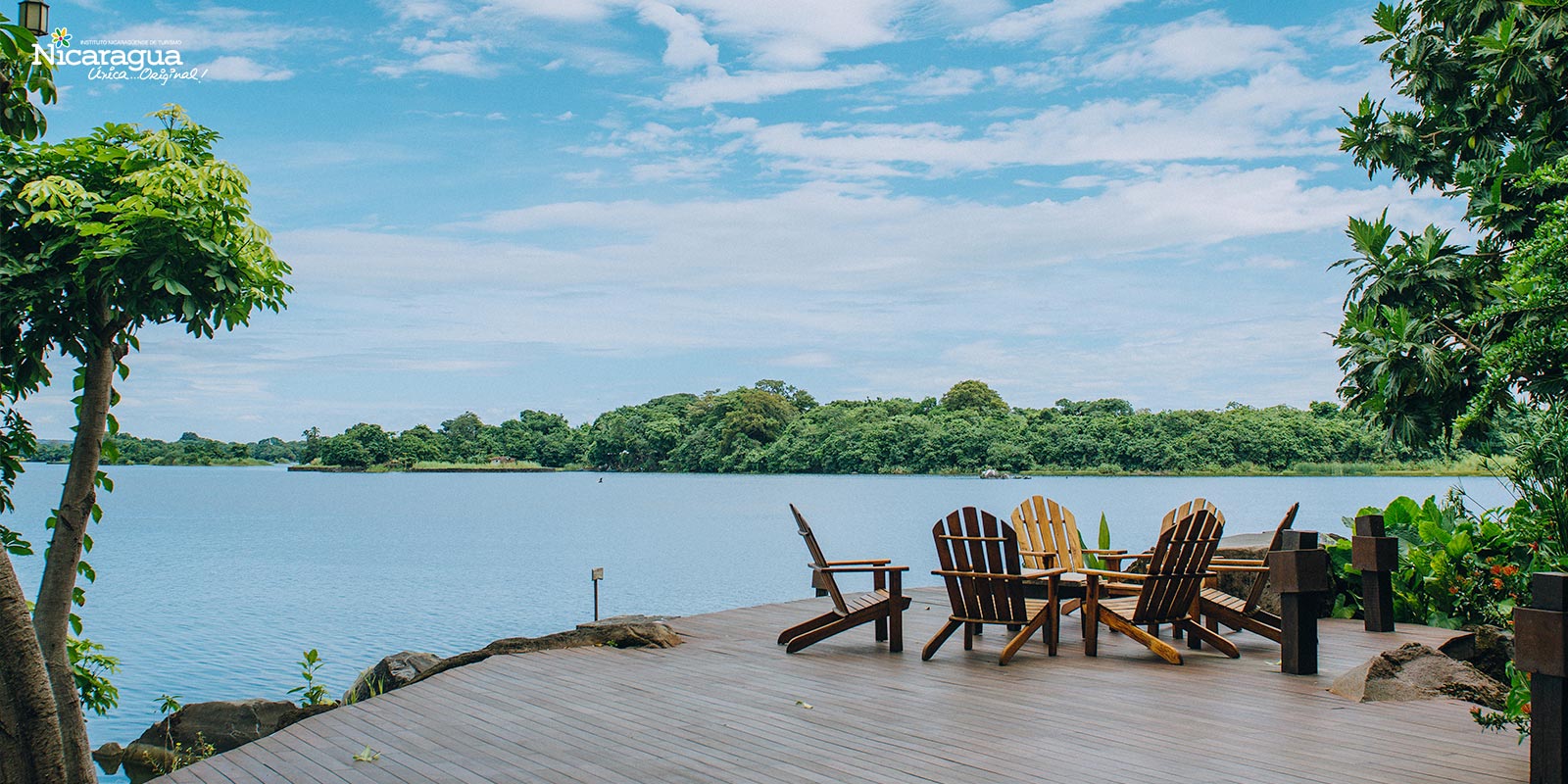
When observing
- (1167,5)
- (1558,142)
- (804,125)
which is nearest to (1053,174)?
(1167,5)

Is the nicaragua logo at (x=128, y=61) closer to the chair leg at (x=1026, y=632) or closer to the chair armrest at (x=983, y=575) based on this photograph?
the chair armrest at (x=983, y=575)

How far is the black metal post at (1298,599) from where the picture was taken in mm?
5664

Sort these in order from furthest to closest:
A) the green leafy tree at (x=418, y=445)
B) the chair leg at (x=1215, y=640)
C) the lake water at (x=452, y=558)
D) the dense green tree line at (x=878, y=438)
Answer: the green leafy tree at (x=418, y=445), the dense green tree line at (x=878, y=438), the lake water at (x=452, y=558), the chair leg at (x=1215, y=640)

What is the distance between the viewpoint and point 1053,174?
191ft

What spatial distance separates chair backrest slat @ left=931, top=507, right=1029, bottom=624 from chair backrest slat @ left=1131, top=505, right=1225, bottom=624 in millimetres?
741

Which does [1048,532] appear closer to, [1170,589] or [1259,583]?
[1259,583]

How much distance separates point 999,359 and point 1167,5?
26.8 m

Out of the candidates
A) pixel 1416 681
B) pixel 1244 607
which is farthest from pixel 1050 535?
pixel 1416 681

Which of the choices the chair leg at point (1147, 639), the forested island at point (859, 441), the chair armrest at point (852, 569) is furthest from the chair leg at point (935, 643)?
the forested island at point (859, 441)

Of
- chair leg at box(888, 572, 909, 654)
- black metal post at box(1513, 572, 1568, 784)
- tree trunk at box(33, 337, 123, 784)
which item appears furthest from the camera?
chair leg at box(888, 572, 909, 654)

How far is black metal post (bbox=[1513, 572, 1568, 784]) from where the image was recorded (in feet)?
10.8

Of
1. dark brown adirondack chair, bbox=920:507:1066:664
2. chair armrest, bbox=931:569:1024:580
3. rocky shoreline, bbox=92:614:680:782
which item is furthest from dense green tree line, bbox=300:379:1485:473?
rocky shoreline, bbox=92:614:680:782

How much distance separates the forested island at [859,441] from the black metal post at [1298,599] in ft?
106

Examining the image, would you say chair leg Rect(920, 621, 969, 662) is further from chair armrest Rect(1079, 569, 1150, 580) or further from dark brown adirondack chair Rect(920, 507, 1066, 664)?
chair armrest Rect(1079, 569, 1150, 580)
